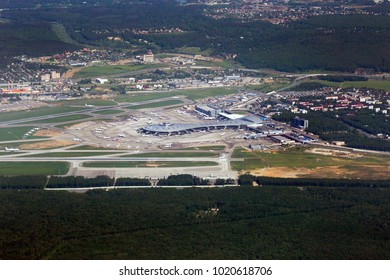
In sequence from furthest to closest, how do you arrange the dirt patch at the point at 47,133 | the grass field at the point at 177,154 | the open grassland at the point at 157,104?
the open grassland at the point at 157,104, the dirt patch at the point at 47,133, the grass field at the point at 177,154

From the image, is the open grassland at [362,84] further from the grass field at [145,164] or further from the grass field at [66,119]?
the grass field at [145,164]

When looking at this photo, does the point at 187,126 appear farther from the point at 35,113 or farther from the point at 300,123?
the point at 35,113

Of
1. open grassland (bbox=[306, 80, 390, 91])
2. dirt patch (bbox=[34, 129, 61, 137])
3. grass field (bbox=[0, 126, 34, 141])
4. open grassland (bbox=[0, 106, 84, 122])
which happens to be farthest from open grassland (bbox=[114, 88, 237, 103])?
grass field (bbox=[0, 126, 34, 141])

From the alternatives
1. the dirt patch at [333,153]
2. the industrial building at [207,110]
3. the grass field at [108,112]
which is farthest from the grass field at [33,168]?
the industrial building at [207,110]

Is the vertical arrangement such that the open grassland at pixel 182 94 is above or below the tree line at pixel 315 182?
below

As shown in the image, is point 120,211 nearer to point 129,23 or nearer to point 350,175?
point 350,175

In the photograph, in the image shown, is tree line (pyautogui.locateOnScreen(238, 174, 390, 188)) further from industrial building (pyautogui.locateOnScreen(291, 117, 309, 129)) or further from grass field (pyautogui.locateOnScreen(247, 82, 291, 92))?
grass field (pyautogui.locateOnScreen(247, 82, 291, 92))

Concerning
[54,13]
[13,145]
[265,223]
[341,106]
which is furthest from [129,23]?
[265,223]
